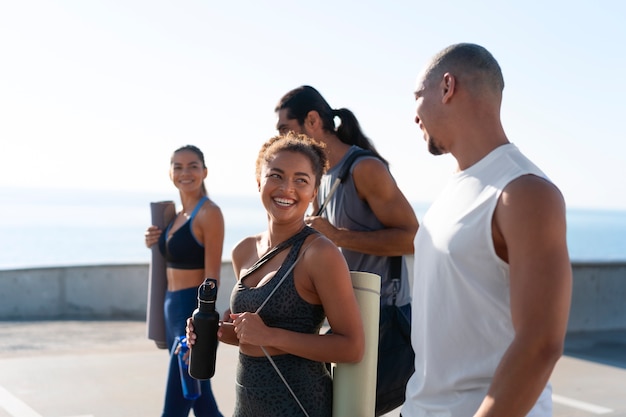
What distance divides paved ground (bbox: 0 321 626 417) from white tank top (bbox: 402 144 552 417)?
4.41 metres

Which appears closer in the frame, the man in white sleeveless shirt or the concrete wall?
the man in white sleeveless shirt

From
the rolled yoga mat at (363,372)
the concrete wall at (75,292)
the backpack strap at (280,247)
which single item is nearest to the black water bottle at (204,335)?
the backpack strap at (280,247)

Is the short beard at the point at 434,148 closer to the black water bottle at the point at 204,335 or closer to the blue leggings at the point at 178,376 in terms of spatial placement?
the black water bottle at the point at 204,335

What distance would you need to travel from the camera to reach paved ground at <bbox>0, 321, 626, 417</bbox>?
6.49 meters

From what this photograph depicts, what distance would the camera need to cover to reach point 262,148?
10.1 feet

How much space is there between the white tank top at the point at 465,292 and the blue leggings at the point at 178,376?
2.73 meters

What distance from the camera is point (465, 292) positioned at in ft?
6.20

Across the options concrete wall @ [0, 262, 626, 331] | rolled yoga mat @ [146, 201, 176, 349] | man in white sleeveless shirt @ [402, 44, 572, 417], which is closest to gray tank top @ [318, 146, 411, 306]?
man in white sleeveless shirt @ [402, 44, 572, 417]

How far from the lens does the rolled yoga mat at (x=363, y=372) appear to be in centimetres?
264

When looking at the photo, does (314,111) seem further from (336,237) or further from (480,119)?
(480,119)

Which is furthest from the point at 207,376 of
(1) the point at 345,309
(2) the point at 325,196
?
(2) the point at 325,196

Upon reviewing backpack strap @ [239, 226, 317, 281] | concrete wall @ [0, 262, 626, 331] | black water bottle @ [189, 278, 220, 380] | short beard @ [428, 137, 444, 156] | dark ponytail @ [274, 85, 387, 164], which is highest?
dark ponytail @ [274, 85, 387, 164]

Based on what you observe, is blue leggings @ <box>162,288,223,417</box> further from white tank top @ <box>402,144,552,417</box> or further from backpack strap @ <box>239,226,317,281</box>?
white tank top @ <box>402,144,552,417</box>

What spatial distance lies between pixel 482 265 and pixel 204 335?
1.28m
